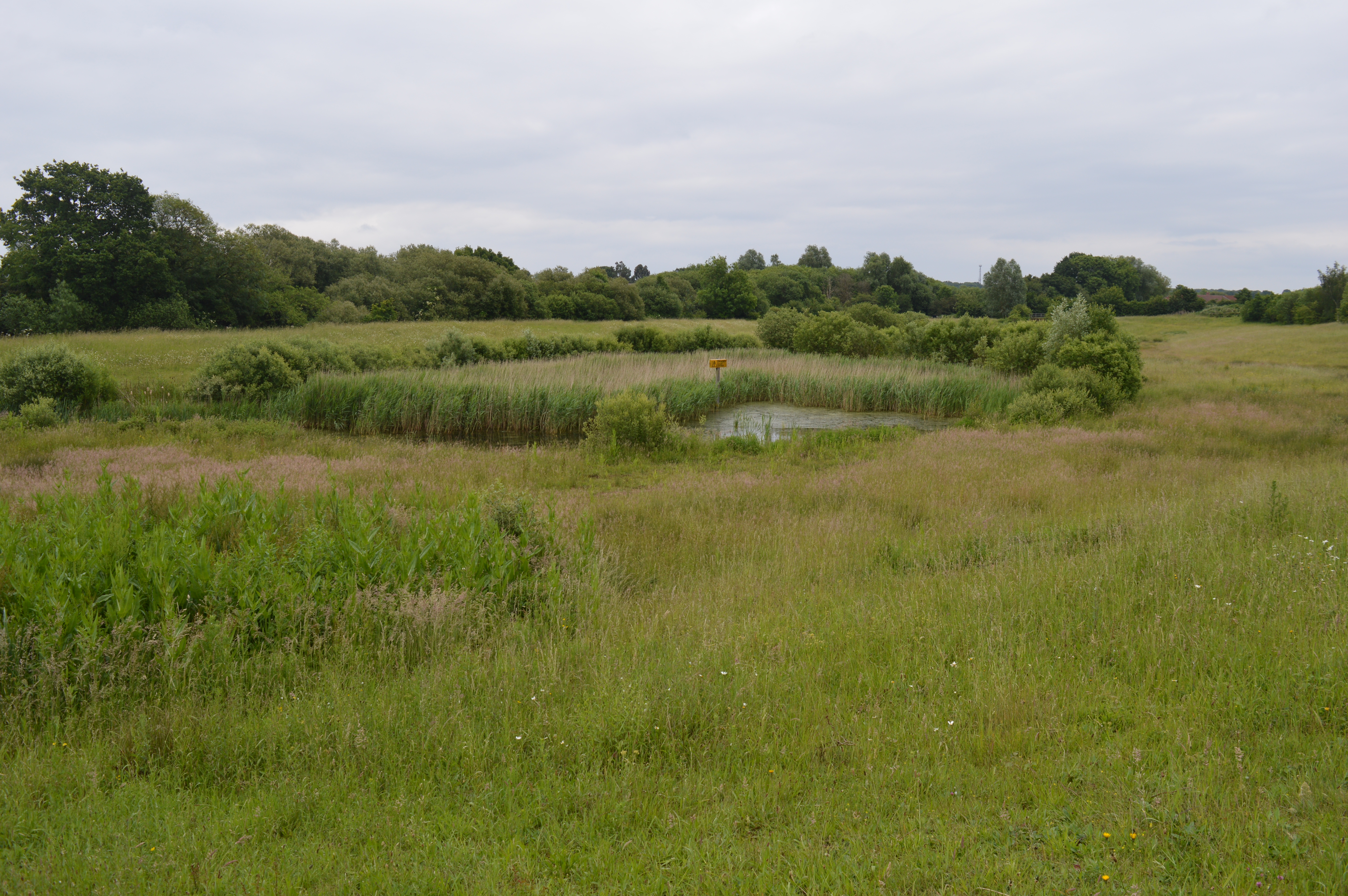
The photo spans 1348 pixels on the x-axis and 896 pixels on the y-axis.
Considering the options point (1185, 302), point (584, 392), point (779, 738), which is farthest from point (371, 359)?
point (1185, 302)

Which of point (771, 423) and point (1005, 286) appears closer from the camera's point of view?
point (771, 423)

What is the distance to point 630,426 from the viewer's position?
1509 centimetres

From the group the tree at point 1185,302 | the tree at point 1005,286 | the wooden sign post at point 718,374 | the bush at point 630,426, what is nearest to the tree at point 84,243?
the wooden sign post at point 718,374

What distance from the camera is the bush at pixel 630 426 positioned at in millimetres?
15117

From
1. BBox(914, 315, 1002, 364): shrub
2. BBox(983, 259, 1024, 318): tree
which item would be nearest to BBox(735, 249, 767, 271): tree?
BBox(983, 259, 1024, 318): tree

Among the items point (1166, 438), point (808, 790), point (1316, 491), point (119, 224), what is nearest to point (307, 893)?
point (808, 790)

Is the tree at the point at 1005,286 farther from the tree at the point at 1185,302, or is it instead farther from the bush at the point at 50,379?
the bush at the point at 50,379

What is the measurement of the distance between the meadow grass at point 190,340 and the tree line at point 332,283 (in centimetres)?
421

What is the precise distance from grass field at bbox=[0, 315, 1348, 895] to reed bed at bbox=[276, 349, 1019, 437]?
11628 millimetres

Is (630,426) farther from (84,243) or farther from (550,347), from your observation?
(84,243)

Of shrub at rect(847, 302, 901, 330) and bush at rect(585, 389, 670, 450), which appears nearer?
bush at rect(585, 389, 670, 450)

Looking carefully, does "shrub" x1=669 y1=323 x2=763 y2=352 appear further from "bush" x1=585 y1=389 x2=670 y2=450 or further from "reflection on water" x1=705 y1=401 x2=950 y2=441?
"bush" x1=585 y1=389 x2=670 y2=450

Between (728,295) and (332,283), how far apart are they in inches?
A: 1667

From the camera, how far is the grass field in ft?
9.09
